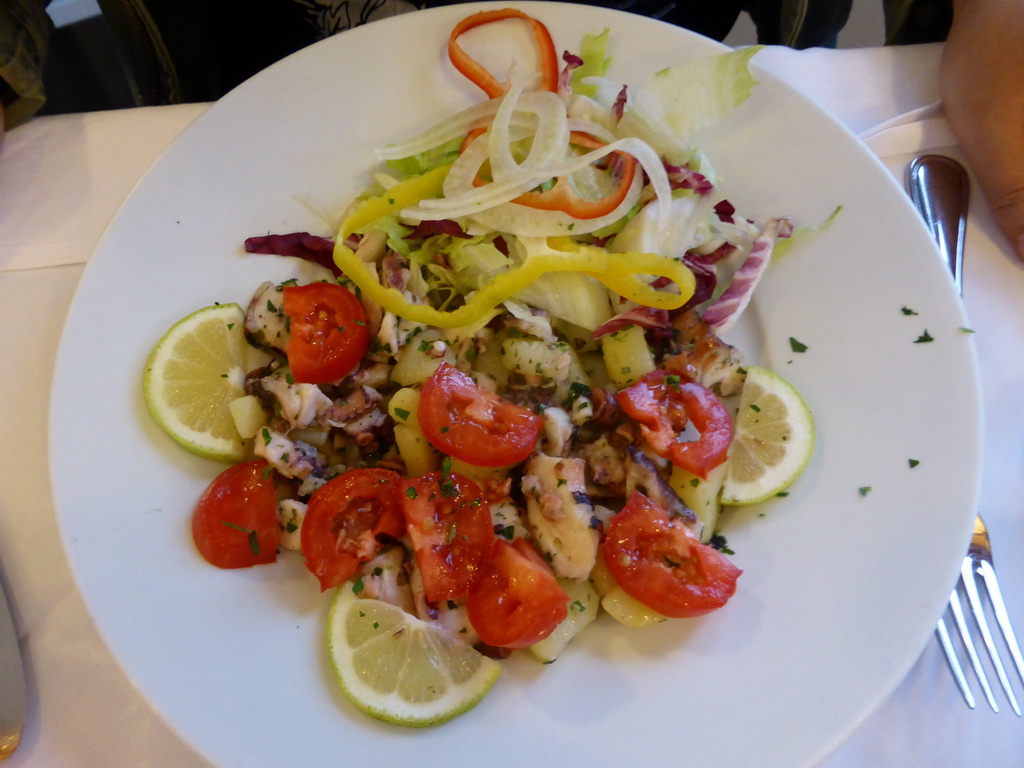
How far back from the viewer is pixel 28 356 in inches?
76.4

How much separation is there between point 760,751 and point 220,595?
4.05ft

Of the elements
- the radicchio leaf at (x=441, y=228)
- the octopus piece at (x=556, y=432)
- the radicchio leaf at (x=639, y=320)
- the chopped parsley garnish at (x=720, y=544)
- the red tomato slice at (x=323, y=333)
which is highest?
the radicchio leaf at (x=441, y=228)

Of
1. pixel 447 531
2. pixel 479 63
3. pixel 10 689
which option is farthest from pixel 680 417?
pixel 10 689

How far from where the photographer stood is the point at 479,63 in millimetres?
2133

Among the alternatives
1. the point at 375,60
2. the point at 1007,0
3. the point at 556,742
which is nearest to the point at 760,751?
the point at 556,742

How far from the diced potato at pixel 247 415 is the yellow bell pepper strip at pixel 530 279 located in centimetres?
44

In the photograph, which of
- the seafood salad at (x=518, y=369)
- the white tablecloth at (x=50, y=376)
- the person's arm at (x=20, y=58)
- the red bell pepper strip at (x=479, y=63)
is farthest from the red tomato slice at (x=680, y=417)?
the person's arm at (x=20, y=58)

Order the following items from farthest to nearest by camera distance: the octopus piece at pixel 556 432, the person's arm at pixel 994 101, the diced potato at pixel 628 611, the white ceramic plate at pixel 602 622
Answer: the person's arm at pixel 994 101, the octopus piece at pixel 556 432, the diced potato at pixel 628 611, the white ceramic plate at pixel 602 622

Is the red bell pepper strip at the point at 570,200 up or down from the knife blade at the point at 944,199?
up

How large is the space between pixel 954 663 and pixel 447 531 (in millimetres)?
1260

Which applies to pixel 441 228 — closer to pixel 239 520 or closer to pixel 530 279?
pixel 530 279

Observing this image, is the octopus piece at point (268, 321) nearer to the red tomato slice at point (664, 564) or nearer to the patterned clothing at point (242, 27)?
the red tomato slice at point (664, 564)

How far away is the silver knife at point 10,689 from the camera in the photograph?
147 centimetres

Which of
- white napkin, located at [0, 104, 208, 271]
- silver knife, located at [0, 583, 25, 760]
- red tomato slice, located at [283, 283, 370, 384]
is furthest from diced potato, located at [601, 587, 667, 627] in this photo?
white napkin, located at [0, 104, 208, 271]
